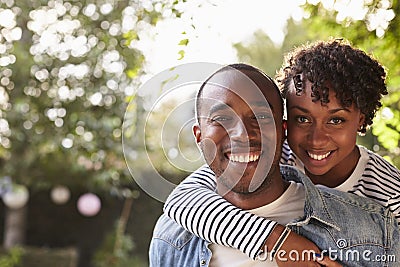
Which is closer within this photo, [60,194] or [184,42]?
[184,42]

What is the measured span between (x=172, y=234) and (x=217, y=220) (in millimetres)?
145

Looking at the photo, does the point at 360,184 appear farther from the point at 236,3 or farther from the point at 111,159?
the point at 111,159

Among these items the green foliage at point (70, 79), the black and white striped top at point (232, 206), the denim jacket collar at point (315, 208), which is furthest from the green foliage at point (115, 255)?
the denim jacket collar at point (315, 208)

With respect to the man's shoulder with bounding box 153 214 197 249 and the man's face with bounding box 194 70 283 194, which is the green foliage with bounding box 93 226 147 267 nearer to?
the man's shoulder with bounding box 153 214 197 249

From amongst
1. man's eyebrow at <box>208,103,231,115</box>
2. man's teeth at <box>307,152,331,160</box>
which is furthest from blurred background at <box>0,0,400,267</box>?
man's teeth at <box>307,152,331,160</box>

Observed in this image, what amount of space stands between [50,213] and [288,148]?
19.1ft

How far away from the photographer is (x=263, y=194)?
4.38 feet

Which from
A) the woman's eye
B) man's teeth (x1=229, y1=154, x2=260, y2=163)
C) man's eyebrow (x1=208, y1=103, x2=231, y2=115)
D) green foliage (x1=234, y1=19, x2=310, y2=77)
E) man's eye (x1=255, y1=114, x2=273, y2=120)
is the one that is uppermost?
green foliage (x1=234, y1=19, x2=310, y2=77)

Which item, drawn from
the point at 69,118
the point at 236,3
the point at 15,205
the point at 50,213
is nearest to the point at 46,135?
the point at 69,118

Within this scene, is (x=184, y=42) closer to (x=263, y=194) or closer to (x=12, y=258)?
(x=263, y=194)

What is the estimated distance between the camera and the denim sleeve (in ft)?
4.09

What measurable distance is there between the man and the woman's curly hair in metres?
0.11

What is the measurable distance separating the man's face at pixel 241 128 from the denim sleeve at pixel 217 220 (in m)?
0.05

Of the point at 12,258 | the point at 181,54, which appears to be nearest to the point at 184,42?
the point at 181,54
